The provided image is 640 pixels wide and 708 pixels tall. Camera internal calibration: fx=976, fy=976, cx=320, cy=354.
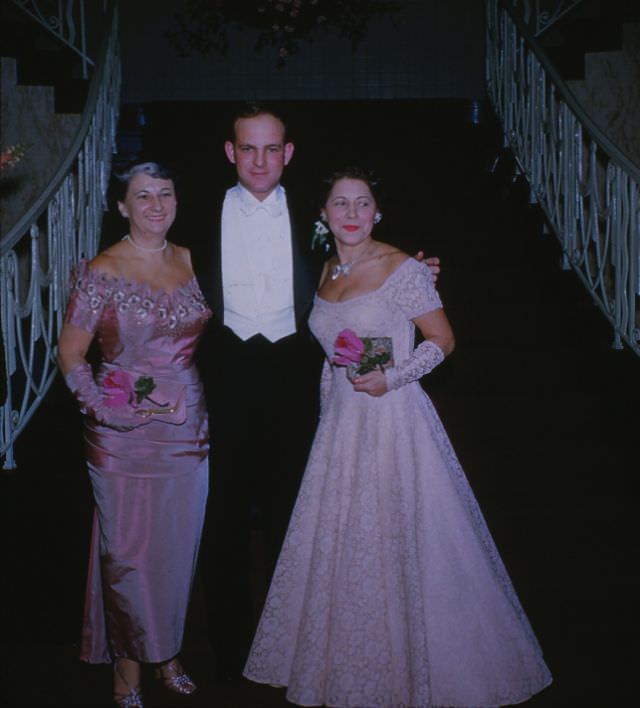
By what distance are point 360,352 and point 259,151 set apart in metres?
0.69

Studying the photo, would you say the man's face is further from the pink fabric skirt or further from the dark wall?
the dark wall

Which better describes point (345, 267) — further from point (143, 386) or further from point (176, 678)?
point (176, 678)

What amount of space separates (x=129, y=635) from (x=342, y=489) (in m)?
0.75

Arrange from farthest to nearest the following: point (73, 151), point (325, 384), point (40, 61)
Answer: point (40, 61), point (73, 151), point (325, 384)

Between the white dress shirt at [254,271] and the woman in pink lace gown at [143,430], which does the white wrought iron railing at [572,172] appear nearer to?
the white dress shirt at [254,271]

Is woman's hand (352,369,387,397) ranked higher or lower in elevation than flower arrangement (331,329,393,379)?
lower

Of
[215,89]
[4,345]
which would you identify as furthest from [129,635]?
[215,89]

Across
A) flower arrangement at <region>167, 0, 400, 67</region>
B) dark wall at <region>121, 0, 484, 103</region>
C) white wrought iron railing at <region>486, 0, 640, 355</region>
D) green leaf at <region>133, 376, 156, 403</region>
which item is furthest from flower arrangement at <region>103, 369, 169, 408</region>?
dark wall at <region>121, 0, 484, 103</region>

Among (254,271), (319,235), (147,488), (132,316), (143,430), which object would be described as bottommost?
(147,488)

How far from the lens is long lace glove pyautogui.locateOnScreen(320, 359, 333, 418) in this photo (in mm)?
2953

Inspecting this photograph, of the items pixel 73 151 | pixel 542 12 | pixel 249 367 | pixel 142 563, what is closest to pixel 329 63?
pixel 542 12

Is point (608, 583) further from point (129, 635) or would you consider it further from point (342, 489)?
point (129, 635)

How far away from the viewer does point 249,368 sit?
2.93m

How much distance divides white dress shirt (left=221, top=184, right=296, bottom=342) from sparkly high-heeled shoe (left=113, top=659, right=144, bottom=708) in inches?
41.6
